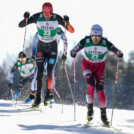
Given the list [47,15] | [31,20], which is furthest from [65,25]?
[31,20]

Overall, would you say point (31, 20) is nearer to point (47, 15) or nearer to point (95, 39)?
point (47, 15)

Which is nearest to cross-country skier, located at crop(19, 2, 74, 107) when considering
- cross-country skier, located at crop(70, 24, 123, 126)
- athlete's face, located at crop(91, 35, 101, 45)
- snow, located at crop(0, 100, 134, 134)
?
snow, located at crop(0, 100, 134, 134)

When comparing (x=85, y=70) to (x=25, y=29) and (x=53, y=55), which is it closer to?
(x=53, y=55)

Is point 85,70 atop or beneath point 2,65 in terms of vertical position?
beneath

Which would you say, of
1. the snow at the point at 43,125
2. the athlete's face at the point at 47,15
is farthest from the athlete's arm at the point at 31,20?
the snow at the point at 43,125

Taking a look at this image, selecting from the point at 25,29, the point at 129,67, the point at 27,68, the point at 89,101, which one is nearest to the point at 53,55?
the point at 25,29

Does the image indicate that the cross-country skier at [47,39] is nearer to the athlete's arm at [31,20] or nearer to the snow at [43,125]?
the athlete's arm at [31,20]

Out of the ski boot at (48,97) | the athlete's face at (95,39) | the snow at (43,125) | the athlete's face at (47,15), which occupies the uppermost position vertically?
the athlete's face at (47,15)

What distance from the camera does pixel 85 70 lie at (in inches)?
301

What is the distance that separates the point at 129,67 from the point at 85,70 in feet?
160

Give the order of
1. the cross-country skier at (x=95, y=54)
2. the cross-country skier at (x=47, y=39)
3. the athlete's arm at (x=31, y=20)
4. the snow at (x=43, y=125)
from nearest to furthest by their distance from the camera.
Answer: the snow at (x=43, y=125), the cross-country skier at (x=95, y=54), the cross-country skier at (x=47, y=39), the athlete's arm at (x=31, y=20)

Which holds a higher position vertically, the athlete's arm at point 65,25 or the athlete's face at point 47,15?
the athlete's face at point 47,15

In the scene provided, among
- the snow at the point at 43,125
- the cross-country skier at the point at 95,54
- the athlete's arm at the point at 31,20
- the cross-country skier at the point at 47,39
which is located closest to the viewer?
the snow at the point at 43,125

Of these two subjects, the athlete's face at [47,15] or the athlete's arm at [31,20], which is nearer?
the athlete's face at [47,15]
